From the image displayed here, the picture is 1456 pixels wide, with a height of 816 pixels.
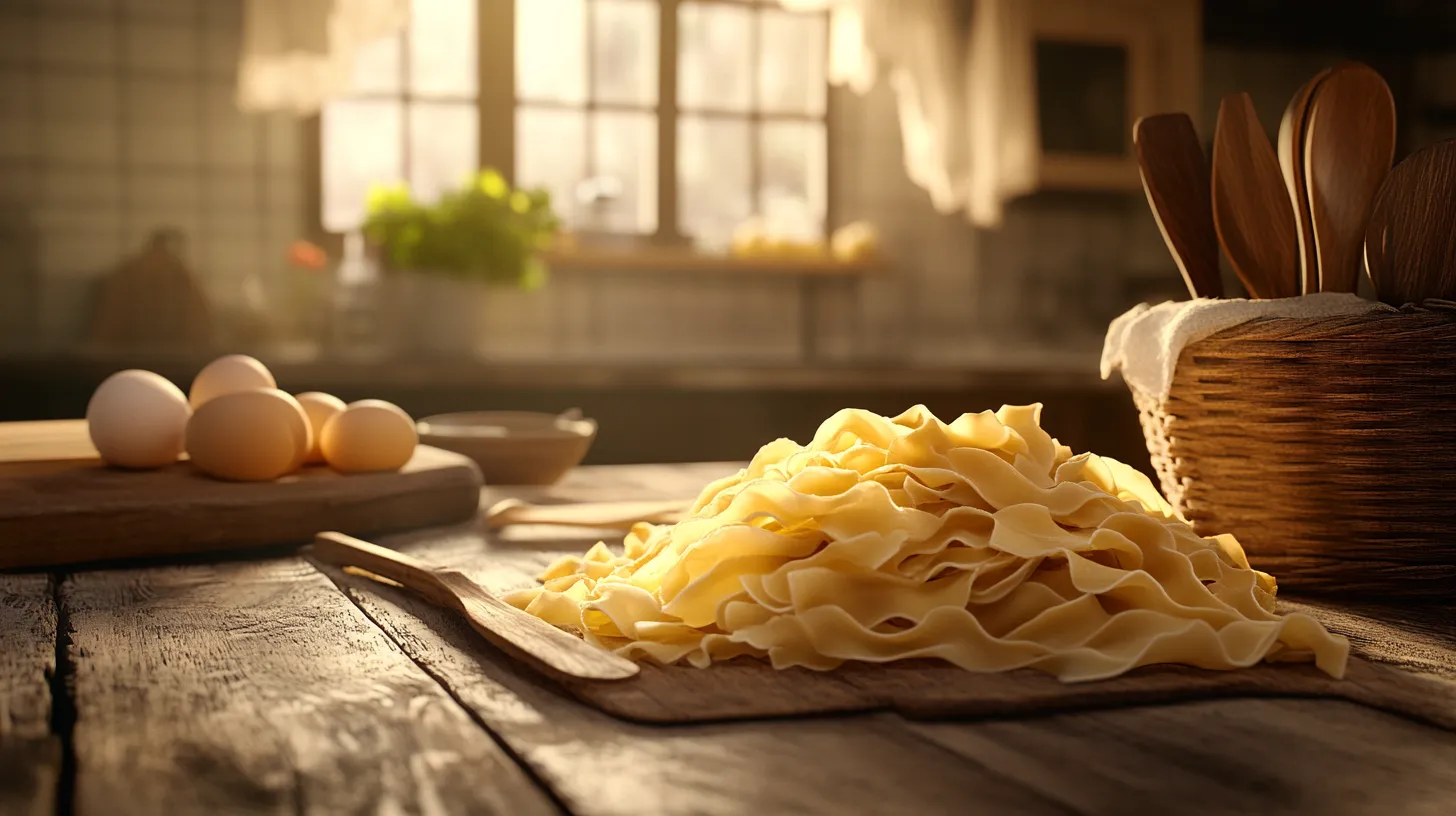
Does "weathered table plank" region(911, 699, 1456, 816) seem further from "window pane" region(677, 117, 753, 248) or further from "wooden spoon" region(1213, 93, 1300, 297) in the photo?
"window pane" region(677, 117, 753, 248)

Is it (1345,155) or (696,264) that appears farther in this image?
(696,264)

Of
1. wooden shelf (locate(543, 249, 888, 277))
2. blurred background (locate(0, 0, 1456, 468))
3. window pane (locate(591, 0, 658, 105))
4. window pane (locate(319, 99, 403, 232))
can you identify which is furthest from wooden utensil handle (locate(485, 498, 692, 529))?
window pane (locate(591, 0, 658, 105))

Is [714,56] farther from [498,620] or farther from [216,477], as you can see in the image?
[498,620]

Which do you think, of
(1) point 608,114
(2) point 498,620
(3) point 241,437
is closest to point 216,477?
(3) point 241,437

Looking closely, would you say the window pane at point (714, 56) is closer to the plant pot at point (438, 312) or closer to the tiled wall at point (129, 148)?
the tiled wall at point (129, 148)

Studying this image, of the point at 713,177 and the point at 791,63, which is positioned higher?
the point at 791,63

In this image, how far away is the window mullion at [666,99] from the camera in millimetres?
3820

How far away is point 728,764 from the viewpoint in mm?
406

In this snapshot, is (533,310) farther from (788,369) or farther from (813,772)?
(813,772)

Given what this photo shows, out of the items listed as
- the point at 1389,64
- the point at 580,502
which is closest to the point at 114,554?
the point at 580,502

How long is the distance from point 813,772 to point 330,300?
131 inches

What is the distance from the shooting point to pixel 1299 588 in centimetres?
71

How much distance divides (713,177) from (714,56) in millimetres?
377

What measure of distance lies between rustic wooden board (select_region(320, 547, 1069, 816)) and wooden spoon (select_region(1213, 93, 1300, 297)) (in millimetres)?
425
